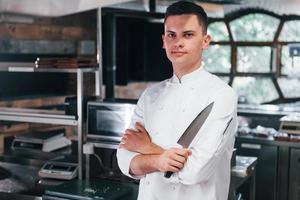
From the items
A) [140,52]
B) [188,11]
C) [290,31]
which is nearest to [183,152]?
[188,11]

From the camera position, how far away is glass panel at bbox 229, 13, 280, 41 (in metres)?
5.27

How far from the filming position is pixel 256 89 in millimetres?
5449

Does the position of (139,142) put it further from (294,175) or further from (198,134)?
(294,175)

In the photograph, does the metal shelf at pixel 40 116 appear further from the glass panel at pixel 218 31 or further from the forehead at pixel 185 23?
the glass panel at pixel 218 31

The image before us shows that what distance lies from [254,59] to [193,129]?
4169mm

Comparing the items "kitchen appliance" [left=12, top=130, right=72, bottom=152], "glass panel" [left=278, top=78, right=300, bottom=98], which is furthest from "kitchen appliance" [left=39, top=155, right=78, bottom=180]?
Answer: "glass panel" [left=278, top=78, right=300, bottom=98]

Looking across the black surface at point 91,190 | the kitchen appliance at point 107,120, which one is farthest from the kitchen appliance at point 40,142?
the black surface at point 91,190

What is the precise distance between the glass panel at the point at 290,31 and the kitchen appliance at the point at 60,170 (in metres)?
3.18

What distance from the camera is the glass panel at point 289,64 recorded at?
476 centimetres

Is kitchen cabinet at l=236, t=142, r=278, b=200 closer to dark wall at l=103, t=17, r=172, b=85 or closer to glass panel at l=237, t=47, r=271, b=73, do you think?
glass panel at l=237, t=47, r=271, b=73

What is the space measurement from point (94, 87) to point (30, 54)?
1131 mm

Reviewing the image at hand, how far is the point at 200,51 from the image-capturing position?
1576 millimetres

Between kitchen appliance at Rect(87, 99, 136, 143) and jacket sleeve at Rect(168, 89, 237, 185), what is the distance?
43.6 inches

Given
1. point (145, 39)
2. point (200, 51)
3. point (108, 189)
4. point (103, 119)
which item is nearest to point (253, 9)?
point (145, 39)
